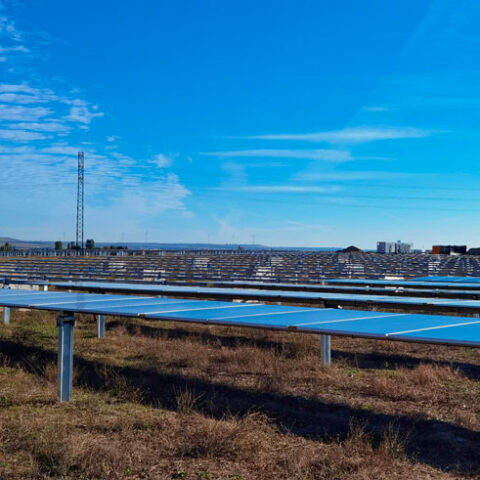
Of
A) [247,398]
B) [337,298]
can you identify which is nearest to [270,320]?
[247,398]

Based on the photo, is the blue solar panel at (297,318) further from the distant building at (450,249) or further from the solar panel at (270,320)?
the distant building at (450,249)

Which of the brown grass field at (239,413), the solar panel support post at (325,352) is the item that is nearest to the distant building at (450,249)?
the brown grass field at (239,413)

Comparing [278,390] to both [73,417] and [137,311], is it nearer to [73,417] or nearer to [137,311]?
[137,311]

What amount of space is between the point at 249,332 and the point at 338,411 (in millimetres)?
6875

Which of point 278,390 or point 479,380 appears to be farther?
point 479,380

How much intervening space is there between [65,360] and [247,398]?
2.30 metres

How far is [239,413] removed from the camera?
6555mm

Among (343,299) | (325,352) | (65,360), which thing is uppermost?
(343,299)

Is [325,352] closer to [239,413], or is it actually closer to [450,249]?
[239,413]

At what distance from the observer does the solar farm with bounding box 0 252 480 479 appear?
4.84 metres

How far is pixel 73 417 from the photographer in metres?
6.19

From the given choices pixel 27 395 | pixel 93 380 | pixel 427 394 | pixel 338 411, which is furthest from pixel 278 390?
pixel 27 395

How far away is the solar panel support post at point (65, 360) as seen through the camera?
679 cm

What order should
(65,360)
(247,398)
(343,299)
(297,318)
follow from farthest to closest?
(343,299)
(247,398)
(65,360)
(297,318)
